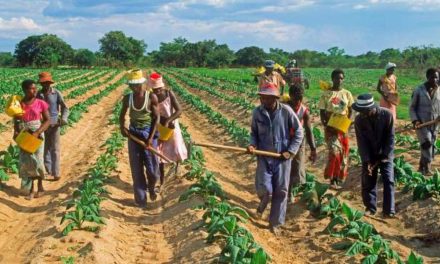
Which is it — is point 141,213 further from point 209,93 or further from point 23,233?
point 209,93

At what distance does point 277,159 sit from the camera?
6273 millimetres

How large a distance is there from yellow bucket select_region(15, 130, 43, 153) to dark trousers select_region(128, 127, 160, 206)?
1303 mm

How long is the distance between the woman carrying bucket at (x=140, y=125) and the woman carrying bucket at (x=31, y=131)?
1216 mm

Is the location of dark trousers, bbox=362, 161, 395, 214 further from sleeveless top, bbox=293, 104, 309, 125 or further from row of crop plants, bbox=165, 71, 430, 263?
sleeveless top, bbox=293, 104, 309, 125

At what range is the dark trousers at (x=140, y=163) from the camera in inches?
289

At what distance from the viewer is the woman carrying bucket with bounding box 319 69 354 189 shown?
7.80 meters

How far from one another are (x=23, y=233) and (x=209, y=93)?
64.2 feet

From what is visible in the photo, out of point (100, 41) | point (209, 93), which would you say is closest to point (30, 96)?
point (209, 93)

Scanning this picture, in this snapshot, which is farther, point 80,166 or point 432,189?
point 80,166

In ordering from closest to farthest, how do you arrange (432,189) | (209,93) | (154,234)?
(154,234) < (432,189) < (209,93)

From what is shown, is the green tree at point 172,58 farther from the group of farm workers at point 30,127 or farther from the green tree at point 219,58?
the group of farm workers at point 30,127

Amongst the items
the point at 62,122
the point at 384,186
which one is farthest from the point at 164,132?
the point at 384,186

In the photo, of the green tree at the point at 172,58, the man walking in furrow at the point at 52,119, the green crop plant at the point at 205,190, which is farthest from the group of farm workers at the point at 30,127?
the green tree at the point at 172,58

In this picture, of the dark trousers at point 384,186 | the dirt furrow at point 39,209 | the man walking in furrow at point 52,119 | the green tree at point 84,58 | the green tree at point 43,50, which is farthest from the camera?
the green tree at point 84,58
